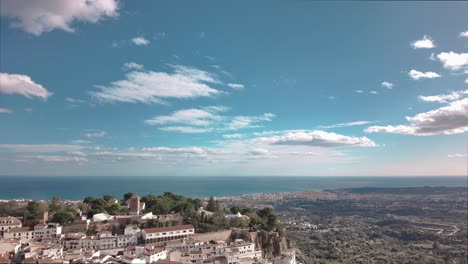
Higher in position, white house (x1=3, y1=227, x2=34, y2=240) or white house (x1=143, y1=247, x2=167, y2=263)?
white house (x1=3, y1=227, x2=34, y2=240)

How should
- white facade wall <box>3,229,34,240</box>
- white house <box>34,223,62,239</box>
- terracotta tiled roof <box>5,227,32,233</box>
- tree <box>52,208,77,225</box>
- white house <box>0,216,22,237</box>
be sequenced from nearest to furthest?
white facade wall <box>3,229,34,240</box> → terracotta tiled roof <box>5,227,32,233</box> → white house <box>34,223,62,239</box> → white house <box>0,216,22,237</box> → tree <box>52,208,77,225</box>

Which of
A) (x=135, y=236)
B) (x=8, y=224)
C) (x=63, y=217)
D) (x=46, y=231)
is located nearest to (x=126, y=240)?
(x=135, y=236)

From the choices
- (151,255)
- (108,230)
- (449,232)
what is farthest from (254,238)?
(449,232)

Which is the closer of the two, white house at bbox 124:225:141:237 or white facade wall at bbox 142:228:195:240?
white facade wall at bbox 142:228:195:240

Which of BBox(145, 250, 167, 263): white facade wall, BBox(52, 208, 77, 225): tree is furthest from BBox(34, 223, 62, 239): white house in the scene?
BBox(145, 250, 167, 263): white facade wall

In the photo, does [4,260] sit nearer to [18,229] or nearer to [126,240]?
[126,240]

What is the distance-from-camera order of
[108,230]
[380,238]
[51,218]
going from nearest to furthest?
1. [108,230]
2. [51,218]
3. [380,238]

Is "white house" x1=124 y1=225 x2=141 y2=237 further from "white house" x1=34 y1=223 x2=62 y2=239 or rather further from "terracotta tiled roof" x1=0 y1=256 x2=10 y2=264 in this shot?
"terracotta tiled roof" x1=0 y1=256 x2=10 y2=264

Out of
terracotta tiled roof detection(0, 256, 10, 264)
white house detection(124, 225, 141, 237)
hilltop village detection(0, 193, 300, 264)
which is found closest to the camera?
terracotta tiled roof detection(0, 256, 10, 264)

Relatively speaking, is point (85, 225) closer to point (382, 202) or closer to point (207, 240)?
point (207, 240)
